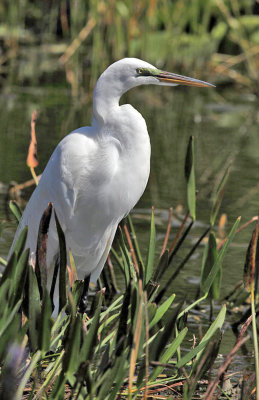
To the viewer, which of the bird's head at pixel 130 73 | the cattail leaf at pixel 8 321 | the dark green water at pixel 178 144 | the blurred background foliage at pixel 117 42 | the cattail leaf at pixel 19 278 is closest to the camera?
the cattail leaf at pixel 8 321

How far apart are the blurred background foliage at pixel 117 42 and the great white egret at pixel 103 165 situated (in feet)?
14.4

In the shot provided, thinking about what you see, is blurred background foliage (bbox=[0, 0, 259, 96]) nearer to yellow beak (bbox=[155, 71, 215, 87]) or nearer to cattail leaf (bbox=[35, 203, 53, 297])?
yellow beak (bbox=[155, 71, 215, 87])

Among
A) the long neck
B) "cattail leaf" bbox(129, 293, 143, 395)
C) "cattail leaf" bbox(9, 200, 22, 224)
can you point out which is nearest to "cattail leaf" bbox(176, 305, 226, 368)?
"cattail leaf" bbox(129, 293, 143, 395)

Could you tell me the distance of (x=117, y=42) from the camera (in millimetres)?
6914

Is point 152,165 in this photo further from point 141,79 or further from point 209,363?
point 209,363

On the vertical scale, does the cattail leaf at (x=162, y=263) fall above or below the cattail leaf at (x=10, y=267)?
below

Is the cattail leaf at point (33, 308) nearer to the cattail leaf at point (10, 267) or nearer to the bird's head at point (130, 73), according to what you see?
the cattail leaf at point (10, 267)

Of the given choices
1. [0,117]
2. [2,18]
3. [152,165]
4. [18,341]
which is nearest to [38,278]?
[18,341]

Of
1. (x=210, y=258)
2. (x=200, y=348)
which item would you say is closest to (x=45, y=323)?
(x=200, y=348)

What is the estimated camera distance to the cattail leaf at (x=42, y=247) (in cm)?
172

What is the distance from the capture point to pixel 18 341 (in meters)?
1.51

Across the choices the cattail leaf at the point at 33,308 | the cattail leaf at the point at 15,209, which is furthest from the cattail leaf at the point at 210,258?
the cattail leaf at the point at 33,308

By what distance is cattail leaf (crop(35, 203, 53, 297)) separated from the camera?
172 centimetres

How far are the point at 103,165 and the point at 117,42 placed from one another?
4.95m
